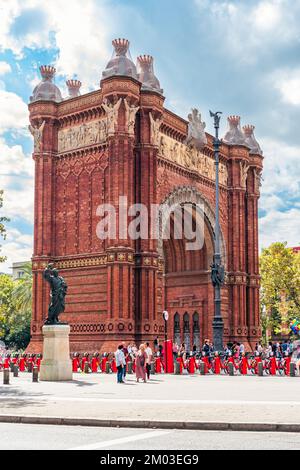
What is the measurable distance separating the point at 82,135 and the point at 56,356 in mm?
19431

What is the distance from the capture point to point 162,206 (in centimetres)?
4372

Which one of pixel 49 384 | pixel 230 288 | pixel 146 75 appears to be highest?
pixel 146 75

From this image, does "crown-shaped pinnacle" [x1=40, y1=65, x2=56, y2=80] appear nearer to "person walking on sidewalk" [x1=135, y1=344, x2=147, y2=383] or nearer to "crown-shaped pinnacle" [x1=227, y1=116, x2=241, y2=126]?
"crown-shaped pinnacle" [x1=227, y1=116, x2=241, y2=126]

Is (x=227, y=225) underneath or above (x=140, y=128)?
underneath

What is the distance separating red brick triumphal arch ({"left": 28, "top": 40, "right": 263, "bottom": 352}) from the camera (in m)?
40.2

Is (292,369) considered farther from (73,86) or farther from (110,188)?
(73,86)

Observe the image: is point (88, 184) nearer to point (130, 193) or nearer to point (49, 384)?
point (130, 193)

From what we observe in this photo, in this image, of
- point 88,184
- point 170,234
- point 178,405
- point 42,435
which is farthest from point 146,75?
point 42,435

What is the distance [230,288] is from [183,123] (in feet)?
45.2

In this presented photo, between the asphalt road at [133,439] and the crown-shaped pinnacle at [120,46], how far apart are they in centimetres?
3213

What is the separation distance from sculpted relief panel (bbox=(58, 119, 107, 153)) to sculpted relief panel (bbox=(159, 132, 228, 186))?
4438 millimetres

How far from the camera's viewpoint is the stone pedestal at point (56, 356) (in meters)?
27.5

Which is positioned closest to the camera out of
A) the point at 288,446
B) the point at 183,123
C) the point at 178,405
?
the point at 288,446

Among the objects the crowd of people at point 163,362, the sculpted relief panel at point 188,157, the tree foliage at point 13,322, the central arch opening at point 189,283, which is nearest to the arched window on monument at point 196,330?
the central arch opening at point 189,283
